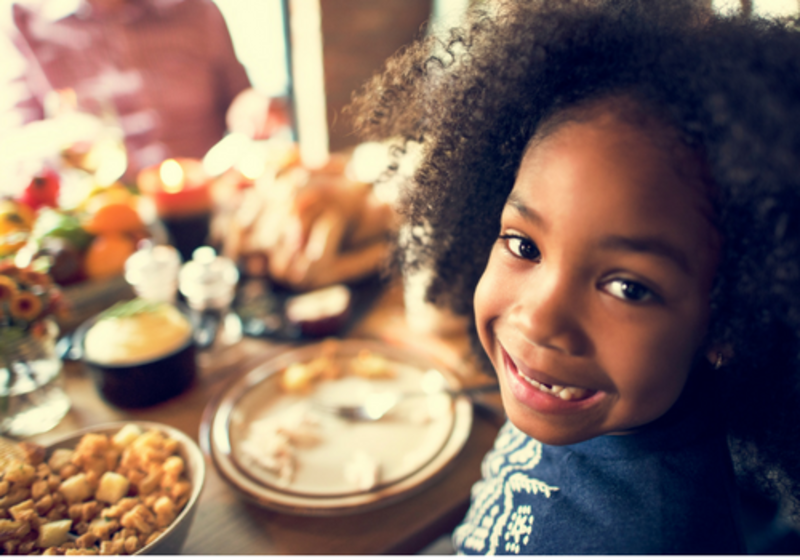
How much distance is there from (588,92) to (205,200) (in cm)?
97

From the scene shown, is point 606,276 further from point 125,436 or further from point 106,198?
point 106,198

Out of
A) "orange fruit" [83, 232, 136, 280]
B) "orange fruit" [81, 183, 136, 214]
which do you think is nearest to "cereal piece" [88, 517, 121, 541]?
"orange fruit" [83, 232, 136, 280]

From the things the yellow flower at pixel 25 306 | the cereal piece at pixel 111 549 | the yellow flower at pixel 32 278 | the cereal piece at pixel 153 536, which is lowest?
the cereal piece at pixel 153 536

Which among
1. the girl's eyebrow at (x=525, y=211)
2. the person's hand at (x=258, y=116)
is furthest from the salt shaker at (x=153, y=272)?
the person's hand at (x=258, y=116)

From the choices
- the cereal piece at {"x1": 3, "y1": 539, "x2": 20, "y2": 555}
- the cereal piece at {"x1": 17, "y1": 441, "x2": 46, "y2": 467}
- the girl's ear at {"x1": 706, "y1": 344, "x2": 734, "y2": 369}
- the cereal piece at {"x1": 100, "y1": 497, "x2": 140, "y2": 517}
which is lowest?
the cereal piece at {"x1": 100, "y1": 497, "x2": 140, "y2": 517}

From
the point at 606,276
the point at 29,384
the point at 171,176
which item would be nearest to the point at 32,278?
the point at 29,384

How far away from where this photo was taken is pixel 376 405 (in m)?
0.80

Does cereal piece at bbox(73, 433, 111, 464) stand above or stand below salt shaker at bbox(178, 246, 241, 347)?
above

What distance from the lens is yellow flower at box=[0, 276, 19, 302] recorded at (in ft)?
2.34

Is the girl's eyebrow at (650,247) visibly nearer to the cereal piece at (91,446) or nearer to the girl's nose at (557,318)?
the girl's nose at (557,318)

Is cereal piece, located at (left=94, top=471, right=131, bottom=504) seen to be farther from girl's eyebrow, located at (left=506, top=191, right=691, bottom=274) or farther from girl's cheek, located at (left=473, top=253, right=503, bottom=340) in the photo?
girl's eyebrow, located at (left=506, top=191, right=691, bottom=274)

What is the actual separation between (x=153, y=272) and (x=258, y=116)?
1238mm

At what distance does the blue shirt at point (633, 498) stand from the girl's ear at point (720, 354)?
6 cm

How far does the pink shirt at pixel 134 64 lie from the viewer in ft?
6.87
